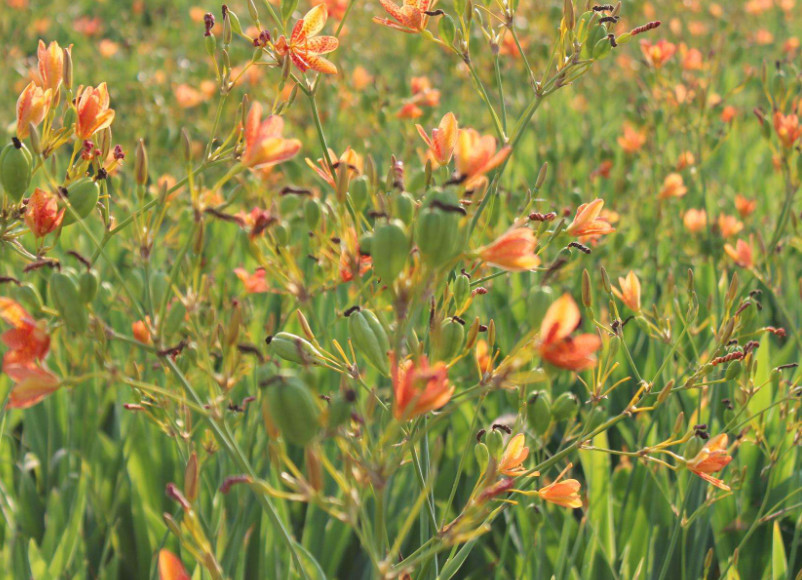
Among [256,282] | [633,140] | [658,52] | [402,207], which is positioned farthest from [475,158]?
[633,140]

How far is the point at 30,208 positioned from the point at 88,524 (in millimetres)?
731

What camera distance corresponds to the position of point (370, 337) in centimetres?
57

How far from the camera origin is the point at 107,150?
2.44 ft

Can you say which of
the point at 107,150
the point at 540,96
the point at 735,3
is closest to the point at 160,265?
the point at 107,150

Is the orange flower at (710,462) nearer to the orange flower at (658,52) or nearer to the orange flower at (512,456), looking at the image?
the orange flower at (512,456)

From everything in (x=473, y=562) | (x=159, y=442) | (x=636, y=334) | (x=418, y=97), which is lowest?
(x=473, y=562)

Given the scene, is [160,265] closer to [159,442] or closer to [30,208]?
[159,442]

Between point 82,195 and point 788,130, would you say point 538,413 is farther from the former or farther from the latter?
point 788,130

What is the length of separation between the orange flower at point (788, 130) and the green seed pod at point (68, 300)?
3.52ft

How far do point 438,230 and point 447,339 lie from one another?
0.12m

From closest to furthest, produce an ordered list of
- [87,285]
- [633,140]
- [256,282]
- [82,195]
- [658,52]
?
[87,285] → [82,195] → [256,282] → [658,52] → [633,140]

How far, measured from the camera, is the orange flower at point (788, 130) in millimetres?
1162

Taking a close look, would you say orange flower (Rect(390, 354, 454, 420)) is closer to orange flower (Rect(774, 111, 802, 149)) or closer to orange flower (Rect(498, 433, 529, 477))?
orange flower (Rect(498, 433, 529, 477))

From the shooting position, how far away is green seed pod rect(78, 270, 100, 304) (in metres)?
0.55
